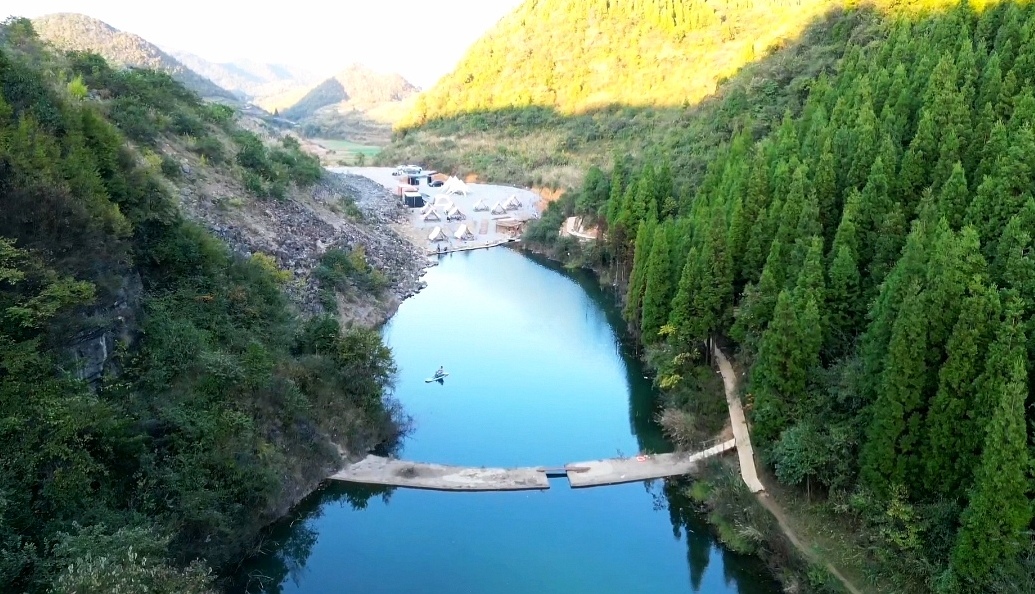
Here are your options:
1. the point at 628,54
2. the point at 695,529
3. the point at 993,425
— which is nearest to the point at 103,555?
the point at 695,529

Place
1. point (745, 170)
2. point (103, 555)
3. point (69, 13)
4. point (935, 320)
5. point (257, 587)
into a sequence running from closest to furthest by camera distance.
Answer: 1. point (103, 555)
2. point (935, 320)
3. point (257, 587)
4. point (745, 170)
5. point (69, 13)

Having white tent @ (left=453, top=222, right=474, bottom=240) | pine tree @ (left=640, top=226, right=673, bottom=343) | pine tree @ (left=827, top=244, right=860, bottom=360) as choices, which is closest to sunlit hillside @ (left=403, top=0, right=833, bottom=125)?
white tent @ (left=453, top=222, right=474, bottom=240)

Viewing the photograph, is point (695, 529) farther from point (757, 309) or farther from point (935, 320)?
point (935, 320)

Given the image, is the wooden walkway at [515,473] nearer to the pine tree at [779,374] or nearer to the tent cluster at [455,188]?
the pine tree at [779,374]

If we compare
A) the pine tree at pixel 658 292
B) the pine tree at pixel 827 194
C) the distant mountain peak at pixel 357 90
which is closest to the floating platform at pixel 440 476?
the pine tree at pixel 658 292

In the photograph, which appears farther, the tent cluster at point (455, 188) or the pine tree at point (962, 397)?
the tent cluster at point (455, 188)

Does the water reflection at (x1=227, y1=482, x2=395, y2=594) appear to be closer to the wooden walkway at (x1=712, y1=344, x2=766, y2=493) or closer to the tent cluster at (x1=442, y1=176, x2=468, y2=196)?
the wooden walkway at (x1=712, y1=344, x2=766, y2=493)
